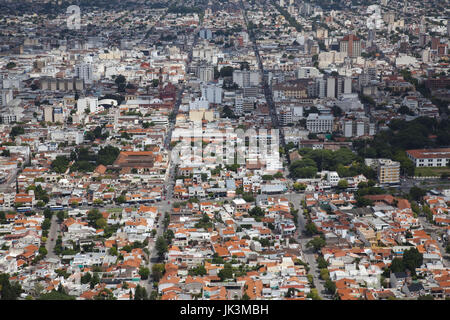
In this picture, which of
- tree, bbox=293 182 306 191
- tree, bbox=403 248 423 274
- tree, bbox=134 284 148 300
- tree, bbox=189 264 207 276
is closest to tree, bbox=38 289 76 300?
tree, bbox=134 284 148 300

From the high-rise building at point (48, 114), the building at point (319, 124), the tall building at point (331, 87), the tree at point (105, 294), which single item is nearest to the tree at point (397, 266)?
the tree at point (105, 294)

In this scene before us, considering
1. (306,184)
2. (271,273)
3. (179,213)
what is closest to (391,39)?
(306,184)

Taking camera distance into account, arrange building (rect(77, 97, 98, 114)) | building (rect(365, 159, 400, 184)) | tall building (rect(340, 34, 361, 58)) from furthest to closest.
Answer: tall building (rect(340, 34, 361, 58)) → building (rect(77, 97, 98, 114)) → building (rect(365, 159, 400, 184))

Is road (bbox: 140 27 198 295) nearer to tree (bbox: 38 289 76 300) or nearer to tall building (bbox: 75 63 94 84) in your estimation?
tree (bbox: 38 289 76 300)

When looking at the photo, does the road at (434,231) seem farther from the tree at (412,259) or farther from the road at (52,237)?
the road at (52,237)
